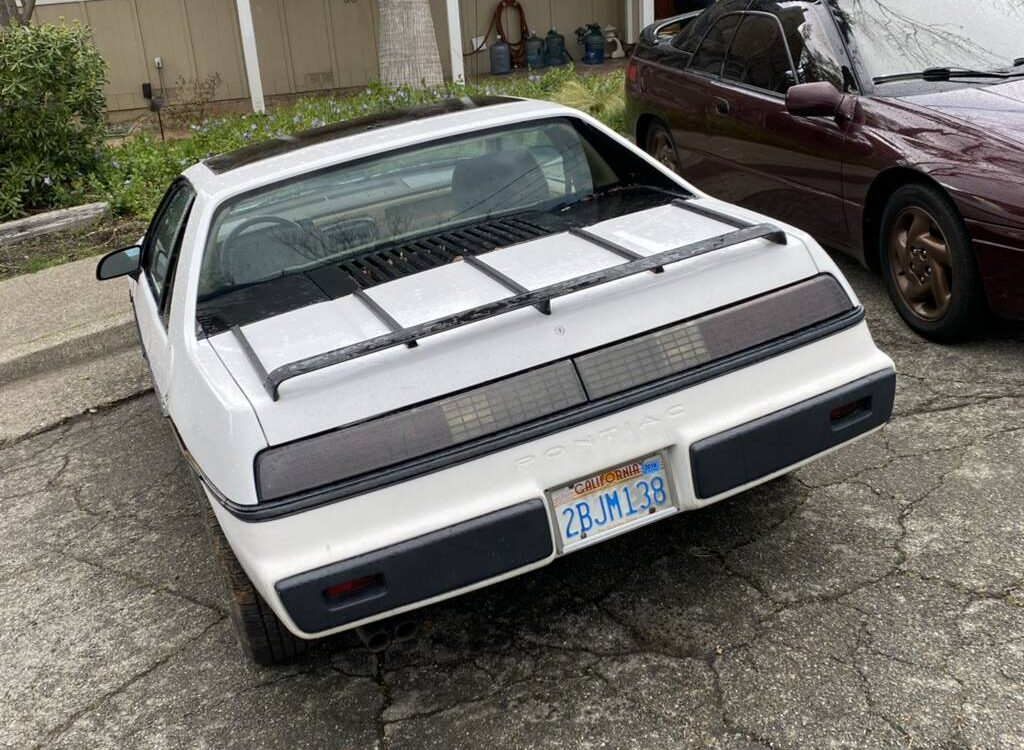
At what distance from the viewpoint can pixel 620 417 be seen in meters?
2.73

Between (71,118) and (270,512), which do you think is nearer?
(270,512)

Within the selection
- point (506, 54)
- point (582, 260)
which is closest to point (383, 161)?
point (582, 260)

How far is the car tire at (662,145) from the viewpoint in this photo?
6.70 m

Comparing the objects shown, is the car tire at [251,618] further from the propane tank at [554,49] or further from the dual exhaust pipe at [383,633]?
the propane tank at [554,49]

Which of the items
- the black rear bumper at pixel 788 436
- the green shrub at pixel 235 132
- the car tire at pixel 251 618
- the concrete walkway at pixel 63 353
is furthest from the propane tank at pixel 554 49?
the car tire at pixel 251 618

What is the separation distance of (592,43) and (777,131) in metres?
11.8

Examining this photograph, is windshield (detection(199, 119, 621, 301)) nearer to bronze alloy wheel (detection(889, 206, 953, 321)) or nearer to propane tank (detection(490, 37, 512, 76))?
bronze alloy wheel (detection(889, 206, 953, 321))

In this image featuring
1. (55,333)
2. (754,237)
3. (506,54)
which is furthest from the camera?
(506,54)

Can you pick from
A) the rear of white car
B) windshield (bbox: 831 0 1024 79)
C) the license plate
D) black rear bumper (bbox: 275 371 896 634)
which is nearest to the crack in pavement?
the rear of white car

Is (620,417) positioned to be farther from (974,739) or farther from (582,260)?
(974,739)

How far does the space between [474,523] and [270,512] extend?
1.63 ft

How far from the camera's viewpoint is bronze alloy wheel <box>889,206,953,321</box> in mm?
4551

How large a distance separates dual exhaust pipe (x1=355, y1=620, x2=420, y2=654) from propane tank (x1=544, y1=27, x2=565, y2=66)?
586 inches

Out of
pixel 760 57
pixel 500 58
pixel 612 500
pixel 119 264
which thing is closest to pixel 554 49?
pixel 500 58
